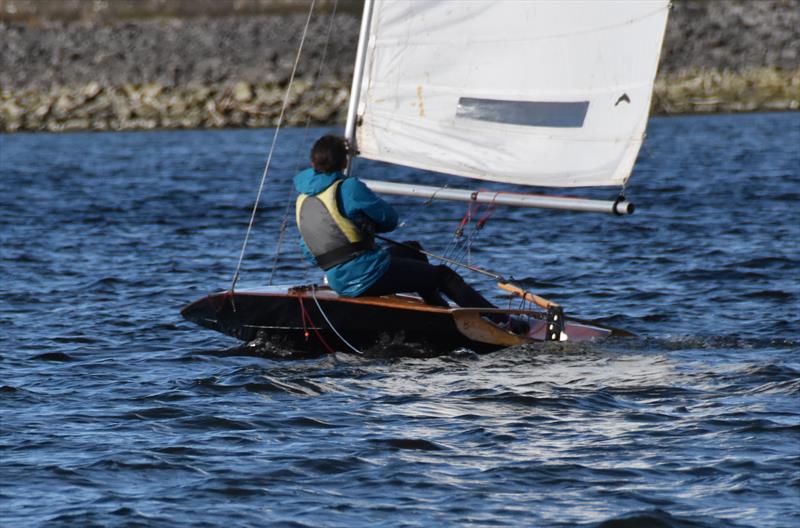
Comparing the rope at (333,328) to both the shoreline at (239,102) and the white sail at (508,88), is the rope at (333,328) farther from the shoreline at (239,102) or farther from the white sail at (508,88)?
the shoreline at (239,102)

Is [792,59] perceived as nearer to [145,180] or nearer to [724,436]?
[145,180]

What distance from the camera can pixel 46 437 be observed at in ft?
28.9

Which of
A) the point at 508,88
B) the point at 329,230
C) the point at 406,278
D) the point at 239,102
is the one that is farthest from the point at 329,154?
the point at 239,102

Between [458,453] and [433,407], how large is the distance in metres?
1.16

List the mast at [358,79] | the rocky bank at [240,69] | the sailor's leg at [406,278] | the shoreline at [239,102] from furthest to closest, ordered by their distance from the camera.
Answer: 1. the rocky bank at [240,69]
2. the shoreline at [239,102]
3. the mast at [358,79]
4. the sailor's leg at [406,278]

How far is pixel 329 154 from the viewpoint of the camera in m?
10.5

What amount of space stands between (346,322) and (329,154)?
141 cm

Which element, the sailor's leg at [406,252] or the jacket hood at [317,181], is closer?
the jacket hood at [317,181]

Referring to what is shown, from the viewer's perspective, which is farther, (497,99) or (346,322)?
(497,99)

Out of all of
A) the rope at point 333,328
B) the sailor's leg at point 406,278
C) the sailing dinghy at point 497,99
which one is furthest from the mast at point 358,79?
the rope at point 333,328

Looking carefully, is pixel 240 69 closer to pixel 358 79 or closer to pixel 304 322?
pixel 358 79

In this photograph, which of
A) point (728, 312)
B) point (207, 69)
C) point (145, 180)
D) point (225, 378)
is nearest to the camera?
point (225, 378)

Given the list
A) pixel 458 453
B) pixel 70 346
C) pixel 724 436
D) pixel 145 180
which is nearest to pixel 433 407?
pixel 458 453

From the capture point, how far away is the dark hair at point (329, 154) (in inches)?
412
